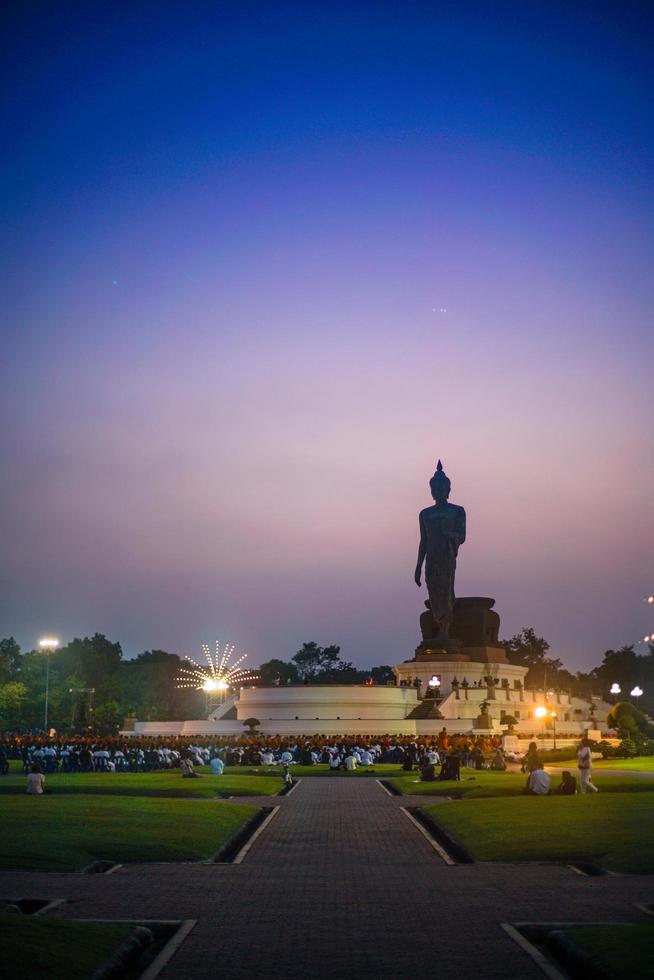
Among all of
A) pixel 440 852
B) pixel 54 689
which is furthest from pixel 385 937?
pixel 54 689

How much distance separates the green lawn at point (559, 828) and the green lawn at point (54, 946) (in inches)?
399

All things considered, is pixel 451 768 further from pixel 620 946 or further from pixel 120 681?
Answer: pixel 120 681

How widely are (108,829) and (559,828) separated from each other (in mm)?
9720

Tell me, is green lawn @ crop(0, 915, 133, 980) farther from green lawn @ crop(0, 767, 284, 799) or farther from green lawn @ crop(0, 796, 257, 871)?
green lawn @ crop(0, 767, 284, 799)

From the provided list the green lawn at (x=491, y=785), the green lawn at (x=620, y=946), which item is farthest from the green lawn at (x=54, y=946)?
the green lawn at (x=491, y=785)

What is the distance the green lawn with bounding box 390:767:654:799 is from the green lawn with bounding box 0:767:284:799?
516 centimetres

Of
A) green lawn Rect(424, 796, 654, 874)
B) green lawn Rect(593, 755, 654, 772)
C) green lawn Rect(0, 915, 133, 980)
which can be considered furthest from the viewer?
green lawn Rect(593, 755, 654, 772)

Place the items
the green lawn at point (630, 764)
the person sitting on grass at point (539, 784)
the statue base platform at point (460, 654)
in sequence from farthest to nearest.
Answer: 1. the statue base platform at point (460, 654)
2. the green lawn at point (630, 764)
3. the person sitting on grass at point (539, 784)

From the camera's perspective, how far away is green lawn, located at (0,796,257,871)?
20.4 metres

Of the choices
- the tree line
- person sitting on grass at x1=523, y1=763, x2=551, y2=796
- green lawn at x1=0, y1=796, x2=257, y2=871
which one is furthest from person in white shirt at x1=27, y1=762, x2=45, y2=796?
the tree line

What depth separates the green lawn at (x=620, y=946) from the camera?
10.8m

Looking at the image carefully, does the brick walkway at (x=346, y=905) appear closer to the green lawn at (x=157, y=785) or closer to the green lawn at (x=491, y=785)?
the green lawn at (x=491, y=785)

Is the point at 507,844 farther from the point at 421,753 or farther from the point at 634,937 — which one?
the point at 421,753

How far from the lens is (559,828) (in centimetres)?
2381
